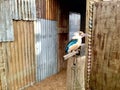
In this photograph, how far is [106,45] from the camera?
1.53 meters

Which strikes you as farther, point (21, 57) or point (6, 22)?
point (21, 57)

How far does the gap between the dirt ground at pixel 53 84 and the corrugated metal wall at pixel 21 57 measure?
0.88 feet

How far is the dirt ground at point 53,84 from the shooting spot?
15.6ft

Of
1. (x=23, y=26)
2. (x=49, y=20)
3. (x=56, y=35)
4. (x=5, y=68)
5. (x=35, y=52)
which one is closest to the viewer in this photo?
(x=5, y=68)

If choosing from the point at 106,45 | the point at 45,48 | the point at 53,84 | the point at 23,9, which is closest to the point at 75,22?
the point at 45,48

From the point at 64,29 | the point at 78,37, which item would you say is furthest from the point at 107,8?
the point at 64,29

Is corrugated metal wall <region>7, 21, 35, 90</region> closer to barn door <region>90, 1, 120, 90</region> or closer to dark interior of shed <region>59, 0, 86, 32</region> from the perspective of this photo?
dark interior of shed <region>59, 0, 86, 32</region>

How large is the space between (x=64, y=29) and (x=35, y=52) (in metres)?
1.93

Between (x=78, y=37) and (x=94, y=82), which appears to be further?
(x=78, y=37)

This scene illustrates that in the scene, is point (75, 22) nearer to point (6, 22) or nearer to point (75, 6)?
Answer: point (75, 6)

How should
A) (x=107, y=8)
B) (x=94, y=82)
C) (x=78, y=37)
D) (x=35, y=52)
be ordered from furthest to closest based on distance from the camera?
1. (x=35, y=52)
2. (x=78, y=37)
3. (x=94, y=82)
4. (x=107, y=8)

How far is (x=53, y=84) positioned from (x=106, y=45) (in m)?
3.80

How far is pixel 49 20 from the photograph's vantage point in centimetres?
546

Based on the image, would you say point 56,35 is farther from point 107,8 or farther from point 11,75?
point 107,8
